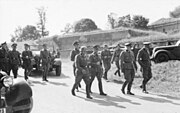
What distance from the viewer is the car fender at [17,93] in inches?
159

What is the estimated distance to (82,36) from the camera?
116ft

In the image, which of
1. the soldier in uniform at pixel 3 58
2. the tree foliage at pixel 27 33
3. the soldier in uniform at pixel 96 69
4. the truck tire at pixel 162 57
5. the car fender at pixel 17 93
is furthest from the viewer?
the tree foliage at pixel 27 33

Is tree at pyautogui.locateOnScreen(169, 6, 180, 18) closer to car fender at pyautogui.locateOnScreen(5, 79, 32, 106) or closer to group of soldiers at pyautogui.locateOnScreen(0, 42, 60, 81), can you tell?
group of soldiers at pyautogui.locateOnScreen(0, 42, 60, 81)

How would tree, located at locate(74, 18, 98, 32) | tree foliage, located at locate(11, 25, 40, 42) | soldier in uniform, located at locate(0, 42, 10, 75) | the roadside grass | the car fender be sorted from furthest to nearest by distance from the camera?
1. tree foliage, located at locate(11, 25, 40, 42)
2. tree, located at locate(74, 18, 98, 32)
3. the roadside grass
4. soldier in uniform, located at locate(0, 42, 10, 75)
5. the car fender

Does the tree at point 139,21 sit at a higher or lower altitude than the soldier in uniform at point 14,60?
higher

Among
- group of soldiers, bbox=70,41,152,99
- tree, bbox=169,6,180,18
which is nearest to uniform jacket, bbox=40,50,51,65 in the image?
group of soldiers, bbox=70,41,152,99

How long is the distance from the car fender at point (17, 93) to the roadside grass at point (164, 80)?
5.48m

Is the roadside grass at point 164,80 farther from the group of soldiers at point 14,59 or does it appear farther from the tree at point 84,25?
the tree at point 84,25

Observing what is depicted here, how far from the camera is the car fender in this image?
4.05 meters

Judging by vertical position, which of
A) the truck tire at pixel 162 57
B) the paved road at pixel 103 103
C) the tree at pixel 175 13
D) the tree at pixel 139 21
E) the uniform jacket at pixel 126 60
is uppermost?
the tree at pixel 175 13

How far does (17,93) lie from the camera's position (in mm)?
4156

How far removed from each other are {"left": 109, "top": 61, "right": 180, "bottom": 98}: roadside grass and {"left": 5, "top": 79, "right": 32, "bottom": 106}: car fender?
5480 millimetres

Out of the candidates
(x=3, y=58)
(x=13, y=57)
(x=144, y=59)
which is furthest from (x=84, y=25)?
(x=144, y=59)

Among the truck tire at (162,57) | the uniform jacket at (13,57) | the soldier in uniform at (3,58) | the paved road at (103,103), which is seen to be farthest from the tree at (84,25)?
the paved road at (103,103)
